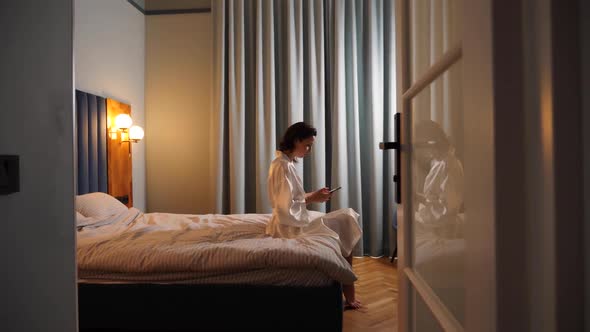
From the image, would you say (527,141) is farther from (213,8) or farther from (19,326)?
(213,8)

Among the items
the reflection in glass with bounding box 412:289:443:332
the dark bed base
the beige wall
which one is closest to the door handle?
the reflection in glass with bounding box 412:289:443:332

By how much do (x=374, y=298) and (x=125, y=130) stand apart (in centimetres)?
286

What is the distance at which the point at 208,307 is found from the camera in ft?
5.87

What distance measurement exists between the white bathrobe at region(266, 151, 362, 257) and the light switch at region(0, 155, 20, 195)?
1.67 metres

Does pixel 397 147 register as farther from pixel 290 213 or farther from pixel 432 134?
pixel 290 213

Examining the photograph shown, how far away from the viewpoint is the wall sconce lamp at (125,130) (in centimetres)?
350

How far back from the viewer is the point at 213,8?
4.12m

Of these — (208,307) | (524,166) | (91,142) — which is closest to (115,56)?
(91,142)

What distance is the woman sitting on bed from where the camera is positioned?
2.35 m

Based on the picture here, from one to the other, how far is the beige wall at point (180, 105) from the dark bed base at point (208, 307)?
258 centimetres

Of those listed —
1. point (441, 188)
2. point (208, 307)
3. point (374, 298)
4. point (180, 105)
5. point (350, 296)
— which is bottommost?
point (374, 298)

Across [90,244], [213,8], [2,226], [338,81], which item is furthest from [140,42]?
[2,226]

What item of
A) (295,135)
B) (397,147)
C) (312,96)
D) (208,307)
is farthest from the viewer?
(312,96)

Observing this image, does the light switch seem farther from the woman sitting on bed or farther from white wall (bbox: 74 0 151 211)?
white wall (bbox: 74 0 151 211)
